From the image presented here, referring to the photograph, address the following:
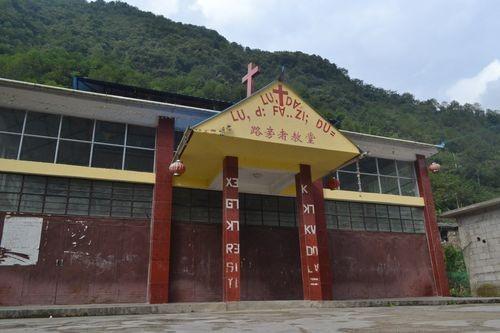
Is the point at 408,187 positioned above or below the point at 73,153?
below

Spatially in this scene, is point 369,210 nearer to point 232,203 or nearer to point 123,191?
point 232,203

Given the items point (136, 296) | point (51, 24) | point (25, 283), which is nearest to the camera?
point (25, 283)

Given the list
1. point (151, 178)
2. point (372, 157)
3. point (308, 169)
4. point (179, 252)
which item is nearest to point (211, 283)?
point (179, 252)

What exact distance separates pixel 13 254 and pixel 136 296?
3.82 metres

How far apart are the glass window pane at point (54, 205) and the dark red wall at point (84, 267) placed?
9.0 inches

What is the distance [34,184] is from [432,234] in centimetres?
1588

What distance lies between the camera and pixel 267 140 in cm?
1289

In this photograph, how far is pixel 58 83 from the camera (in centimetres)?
3238

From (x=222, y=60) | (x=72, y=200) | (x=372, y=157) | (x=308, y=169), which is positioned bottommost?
(x=72, y=200)

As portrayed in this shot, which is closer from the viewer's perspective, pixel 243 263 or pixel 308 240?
pixel 308 240

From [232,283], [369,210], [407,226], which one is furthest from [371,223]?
[232,283]

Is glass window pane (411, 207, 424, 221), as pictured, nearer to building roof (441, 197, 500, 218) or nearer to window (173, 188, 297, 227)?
building roof (441, 197, 500, 218)

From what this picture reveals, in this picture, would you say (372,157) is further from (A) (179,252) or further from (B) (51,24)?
(B) (51,24)

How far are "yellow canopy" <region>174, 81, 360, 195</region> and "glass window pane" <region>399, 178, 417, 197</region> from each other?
613cm
